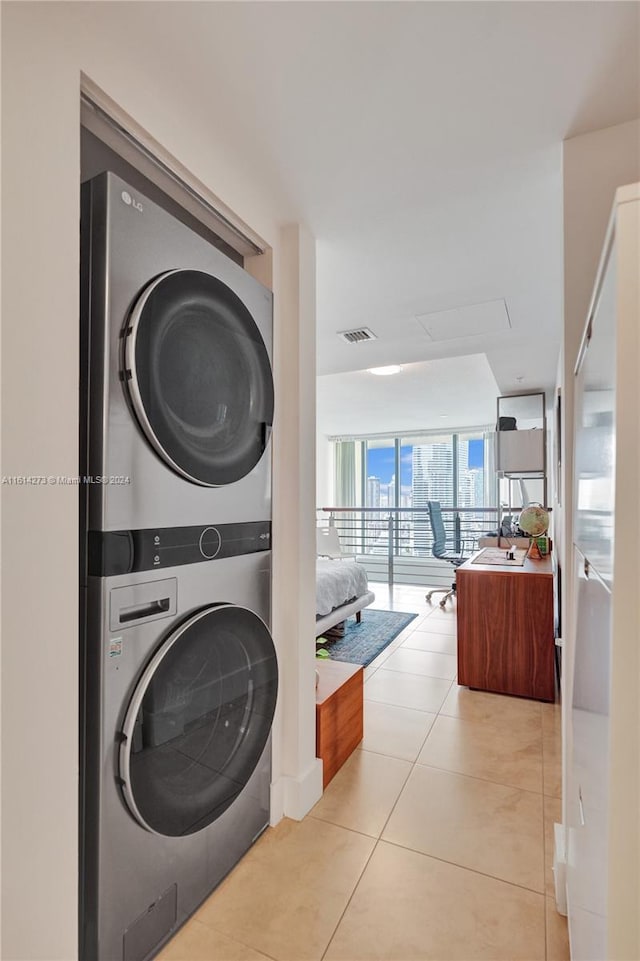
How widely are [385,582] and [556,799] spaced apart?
5245 millimetres

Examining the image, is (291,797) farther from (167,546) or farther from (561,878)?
(167,546)

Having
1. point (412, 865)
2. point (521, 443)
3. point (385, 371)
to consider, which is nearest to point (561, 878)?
point (412, 865)

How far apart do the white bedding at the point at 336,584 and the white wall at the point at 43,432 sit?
2.82 m

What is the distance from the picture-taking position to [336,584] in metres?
3.99

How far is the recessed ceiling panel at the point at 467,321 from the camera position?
2.56 metres

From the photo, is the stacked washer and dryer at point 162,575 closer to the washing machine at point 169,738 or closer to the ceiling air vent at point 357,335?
the washing machine at point 169,738

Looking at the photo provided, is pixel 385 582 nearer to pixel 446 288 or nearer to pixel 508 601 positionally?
pixel 508 601

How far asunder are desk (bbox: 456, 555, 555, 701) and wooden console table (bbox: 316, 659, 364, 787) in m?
0.95

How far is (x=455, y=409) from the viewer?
6.86 metres

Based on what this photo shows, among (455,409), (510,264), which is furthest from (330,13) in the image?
(455,409)

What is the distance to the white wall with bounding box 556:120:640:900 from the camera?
1.32 meters

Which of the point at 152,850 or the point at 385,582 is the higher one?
the point at 152,850

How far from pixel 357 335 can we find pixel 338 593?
83.1 inches

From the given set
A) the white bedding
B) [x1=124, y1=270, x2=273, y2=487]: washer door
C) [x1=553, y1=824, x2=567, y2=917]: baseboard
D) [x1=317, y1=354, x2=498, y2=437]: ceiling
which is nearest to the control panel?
[x1=124, y1=270, x2=273, y2=487]: washer door
